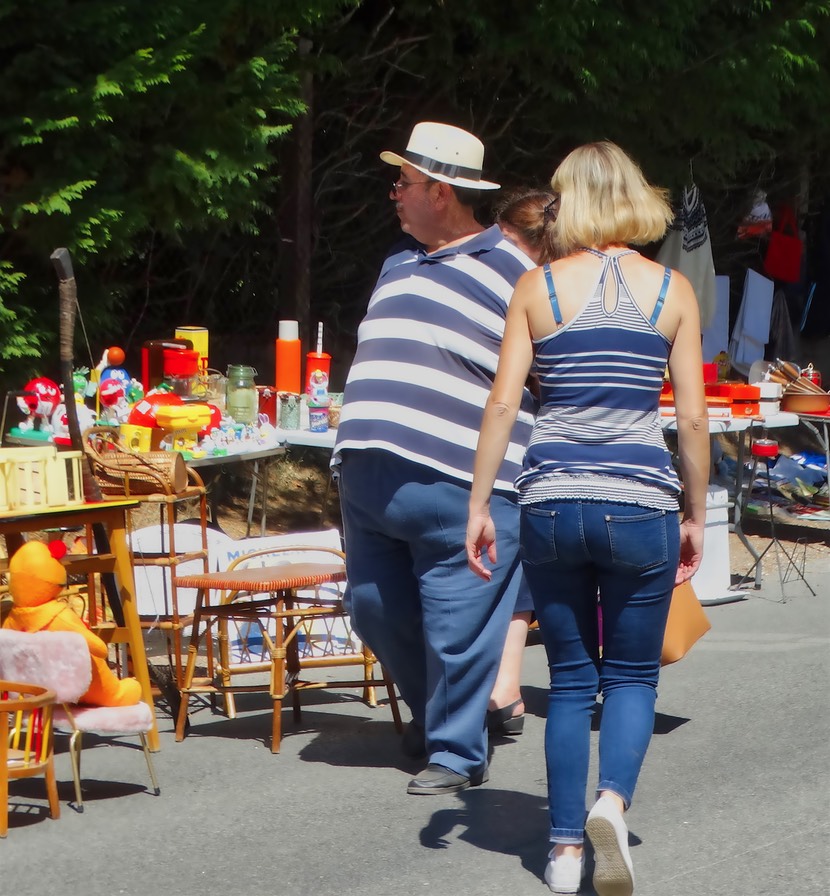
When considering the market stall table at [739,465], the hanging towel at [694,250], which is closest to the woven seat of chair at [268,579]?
the market stall table at [739,465]

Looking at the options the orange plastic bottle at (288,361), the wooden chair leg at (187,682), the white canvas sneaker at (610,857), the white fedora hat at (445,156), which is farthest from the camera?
the orange plastic bottle at (288,361)

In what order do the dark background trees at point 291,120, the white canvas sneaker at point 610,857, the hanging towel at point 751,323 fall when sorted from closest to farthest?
the white canvas sneaker at point 610,857
the dark background trees at point 291,120
the hanging towel at point 751,323

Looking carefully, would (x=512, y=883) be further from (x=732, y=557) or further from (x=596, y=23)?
(x=596, y=23)

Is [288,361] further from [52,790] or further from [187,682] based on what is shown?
[52,790]

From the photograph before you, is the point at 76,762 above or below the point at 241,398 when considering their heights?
below

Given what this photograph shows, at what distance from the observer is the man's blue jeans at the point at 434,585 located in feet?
13.8

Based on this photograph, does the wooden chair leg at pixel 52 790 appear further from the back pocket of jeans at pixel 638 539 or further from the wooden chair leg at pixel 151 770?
the back pocket of jeans at pixel 638 539

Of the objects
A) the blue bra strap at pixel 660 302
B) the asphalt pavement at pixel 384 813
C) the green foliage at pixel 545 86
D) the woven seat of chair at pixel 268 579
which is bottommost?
the asphalt pavement at pixel 384 813

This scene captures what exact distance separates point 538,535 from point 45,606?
159cm

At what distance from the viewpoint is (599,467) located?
11.0 feet

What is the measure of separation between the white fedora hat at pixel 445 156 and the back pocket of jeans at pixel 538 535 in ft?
4.56

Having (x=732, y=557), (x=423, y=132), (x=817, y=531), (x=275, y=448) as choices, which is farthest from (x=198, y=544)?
(x=817, y=531)

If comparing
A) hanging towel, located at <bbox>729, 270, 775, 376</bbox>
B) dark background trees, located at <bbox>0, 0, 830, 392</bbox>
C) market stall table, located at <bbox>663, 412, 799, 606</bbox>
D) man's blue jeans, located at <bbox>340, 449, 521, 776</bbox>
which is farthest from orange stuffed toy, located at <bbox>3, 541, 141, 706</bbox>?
hanging towel, located at <bbox>729, 270, 775, 376</bbox>

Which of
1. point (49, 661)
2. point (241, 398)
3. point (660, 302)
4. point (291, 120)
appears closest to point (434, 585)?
point (49, 661)
